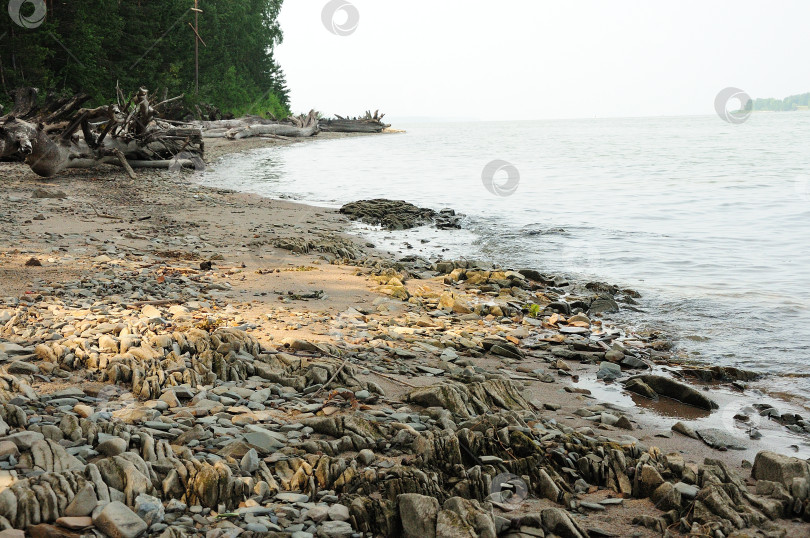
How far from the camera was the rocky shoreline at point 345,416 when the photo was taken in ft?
8.87

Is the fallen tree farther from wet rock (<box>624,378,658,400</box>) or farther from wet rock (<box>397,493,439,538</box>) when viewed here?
wet rock (<box>397,493,439,538</box>)

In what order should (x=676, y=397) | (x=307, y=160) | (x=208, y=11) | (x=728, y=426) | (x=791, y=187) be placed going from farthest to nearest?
(x=208, y=11)
(x=307, y=160)
(x=791, y=187)
(x=676, y=397)
(x=728, y=426)

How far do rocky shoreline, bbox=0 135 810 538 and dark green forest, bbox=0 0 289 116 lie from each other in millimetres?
14247

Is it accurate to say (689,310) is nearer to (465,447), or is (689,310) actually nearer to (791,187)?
(465,447)

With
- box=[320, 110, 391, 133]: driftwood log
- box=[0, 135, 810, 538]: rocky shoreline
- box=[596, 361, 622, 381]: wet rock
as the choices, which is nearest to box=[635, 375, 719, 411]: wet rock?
box=[0, 135, 810, 538]: rocky shoreline

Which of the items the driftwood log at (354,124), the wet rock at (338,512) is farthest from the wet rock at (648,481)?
the driftwood log at (354,124)

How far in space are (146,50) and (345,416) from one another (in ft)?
137

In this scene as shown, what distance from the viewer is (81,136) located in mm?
15992

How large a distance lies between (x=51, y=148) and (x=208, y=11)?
45431mm

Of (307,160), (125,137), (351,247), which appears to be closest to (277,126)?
(307,160)

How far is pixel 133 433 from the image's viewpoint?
3082mm

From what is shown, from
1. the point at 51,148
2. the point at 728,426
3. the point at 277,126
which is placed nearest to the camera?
the point at 728,426

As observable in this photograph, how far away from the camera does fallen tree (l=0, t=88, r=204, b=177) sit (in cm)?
1312

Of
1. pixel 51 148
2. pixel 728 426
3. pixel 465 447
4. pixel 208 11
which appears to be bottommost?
pixel 728 426
